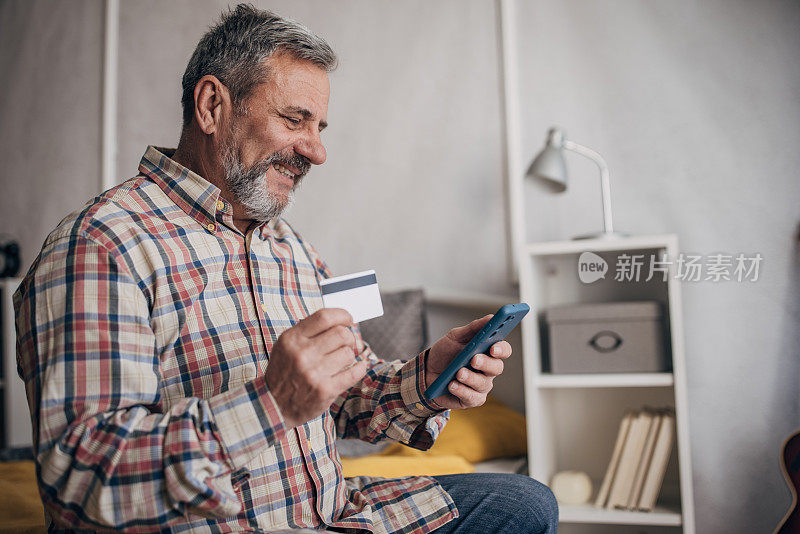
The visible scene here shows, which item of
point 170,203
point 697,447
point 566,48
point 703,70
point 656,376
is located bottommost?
point 697,447

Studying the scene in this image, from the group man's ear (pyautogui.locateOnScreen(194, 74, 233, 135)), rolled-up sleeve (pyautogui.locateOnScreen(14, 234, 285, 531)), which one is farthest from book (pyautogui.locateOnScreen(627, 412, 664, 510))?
man's ear (pyautogui.locateOnScreen(194, 74, 233, 135))

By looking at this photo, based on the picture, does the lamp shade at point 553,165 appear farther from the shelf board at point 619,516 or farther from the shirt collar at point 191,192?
the shirt collar at point 191,192

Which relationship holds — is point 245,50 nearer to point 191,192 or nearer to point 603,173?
point 191,192

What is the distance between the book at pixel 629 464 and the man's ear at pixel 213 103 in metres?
1.26

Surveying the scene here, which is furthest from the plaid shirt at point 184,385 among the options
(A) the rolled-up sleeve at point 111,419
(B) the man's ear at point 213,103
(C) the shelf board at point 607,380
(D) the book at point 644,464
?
(D) the book at point 644,464

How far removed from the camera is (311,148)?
1.17 m

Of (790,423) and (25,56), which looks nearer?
(790,423)

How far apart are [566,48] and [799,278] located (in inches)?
39.6

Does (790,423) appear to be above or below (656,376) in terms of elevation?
below

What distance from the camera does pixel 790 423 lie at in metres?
1.88

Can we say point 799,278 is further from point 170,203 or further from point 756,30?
point 170,203

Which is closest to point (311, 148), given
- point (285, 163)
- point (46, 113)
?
point (285, 163)

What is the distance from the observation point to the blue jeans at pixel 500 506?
1046 mm

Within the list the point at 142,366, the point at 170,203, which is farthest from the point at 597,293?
the point at 142,366
